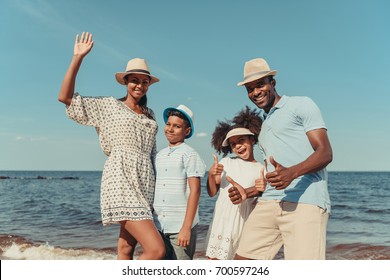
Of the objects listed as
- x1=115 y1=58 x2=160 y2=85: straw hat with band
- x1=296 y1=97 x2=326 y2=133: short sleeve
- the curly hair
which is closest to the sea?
the curly hair

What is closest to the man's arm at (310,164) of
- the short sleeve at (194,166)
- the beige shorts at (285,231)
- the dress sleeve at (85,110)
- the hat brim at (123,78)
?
the beige shorts at (285,231)

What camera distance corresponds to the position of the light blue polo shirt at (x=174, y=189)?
397cm

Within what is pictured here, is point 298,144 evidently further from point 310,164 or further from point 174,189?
point 174,189

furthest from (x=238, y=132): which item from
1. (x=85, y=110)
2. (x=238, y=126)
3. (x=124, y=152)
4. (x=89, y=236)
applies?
(x=89, y=236)

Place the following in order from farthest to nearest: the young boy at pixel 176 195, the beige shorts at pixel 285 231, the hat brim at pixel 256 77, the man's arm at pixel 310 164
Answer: the young boy at pixel 176 195, the hat brim at pixel 256 77, the beige shorts at pixel 285 231, the man's arm at pixel 310 164

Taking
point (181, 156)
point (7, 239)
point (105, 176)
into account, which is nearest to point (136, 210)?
point (105, 176)

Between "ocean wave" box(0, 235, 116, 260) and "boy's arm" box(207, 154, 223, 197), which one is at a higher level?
"boy's arm" box(207, 154, 223, 197)

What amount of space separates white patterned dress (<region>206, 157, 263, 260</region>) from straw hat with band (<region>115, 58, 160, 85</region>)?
1.29 meters

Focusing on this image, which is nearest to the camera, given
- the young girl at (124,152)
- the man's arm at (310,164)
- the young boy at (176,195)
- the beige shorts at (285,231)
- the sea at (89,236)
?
the man's arm at (310,164)

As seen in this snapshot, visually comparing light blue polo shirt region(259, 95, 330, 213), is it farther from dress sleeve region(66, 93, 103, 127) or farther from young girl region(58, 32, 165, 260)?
dress sleeve region(66, 93, 103, 127)

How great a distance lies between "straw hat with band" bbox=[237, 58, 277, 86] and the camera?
3.81 m

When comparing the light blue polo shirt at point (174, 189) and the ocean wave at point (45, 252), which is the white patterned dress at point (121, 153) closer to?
the light blue polo shirt at point (174, 189)

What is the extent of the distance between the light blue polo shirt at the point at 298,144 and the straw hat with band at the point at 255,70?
1.10 feet
